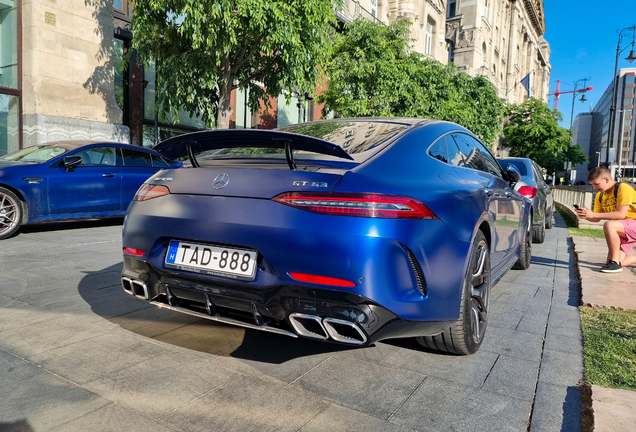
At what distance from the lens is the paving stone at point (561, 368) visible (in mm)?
2836

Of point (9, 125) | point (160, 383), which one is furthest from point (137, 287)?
point (9, 125)

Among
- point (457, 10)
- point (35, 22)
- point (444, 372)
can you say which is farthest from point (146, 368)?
point (457, 10)

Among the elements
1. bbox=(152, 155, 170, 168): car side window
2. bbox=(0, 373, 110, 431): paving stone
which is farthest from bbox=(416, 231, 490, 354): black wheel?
bbox=(152, 155, 170, 168): car side window

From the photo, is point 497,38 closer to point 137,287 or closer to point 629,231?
point 629,231

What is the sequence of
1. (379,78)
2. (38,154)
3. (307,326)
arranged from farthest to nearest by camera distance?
1. (379,78)
2. (38,154)
3. (307,326)

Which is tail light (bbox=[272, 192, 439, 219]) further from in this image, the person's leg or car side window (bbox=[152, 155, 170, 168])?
car side window (bbox=[152, 155, 170, 168])

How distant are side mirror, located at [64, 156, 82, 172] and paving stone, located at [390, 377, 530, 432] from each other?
275 inches

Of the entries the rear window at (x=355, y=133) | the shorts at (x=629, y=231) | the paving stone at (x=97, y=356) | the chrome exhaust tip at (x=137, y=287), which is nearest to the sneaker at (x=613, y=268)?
the shorts at (x=629, y=231)

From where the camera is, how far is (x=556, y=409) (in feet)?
8.13

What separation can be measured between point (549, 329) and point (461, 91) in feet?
75.2

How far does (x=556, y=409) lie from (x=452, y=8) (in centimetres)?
5300

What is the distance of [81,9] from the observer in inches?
569

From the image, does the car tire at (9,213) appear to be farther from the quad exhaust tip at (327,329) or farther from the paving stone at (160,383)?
the quad exhaust tip at (327,329)

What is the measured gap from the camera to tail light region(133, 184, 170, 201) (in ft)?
9.56
